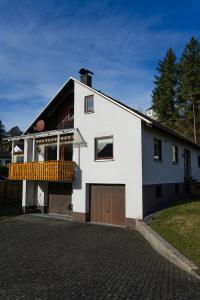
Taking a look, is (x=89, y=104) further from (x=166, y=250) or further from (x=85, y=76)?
(x=166, y=250)

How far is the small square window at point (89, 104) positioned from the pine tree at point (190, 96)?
2538 cm

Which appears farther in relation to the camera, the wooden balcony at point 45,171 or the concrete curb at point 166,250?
the wooden balcony at point 45,171

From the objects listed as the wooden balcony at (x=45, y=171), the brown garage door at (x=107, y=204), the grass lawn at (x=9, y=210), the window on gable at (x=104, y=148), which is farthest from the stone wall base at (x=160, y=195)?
the grass lawn at (x=9, y=210)

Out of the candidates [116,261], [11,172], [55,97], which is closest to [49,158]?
[11,172]

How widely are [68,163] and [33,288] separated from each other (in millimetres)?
10614

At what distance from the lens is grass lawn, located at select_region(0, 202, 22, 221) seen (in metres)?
18.6

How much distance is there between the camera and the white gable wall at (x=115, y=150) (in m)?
14.6

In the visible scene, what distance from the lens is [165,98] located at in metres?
43.6

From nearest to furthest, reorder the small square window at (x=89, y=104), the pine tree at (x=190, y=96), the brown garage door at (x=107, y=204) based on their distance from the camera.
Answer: the brown garage door at (x=107, y=204), the small square window at (x=89, y=104), the pine tree at (x=190, y=96)

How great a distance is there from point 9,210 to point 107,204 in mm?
8944

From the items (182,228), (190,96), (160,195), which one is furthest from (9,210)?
(190,96)

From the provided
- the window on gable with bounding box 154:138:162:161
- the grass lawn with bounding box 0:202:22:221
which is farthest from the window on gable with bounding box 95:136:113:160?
the grass lawn with bounding box 0:202:22:221

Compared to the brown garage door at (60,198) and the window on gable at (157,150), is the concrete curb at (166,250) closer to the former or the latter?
the window on gable at (157,150)

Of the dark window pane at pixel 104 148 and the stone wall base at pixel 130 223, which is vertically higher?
the dark window pane at pixel 104 148
